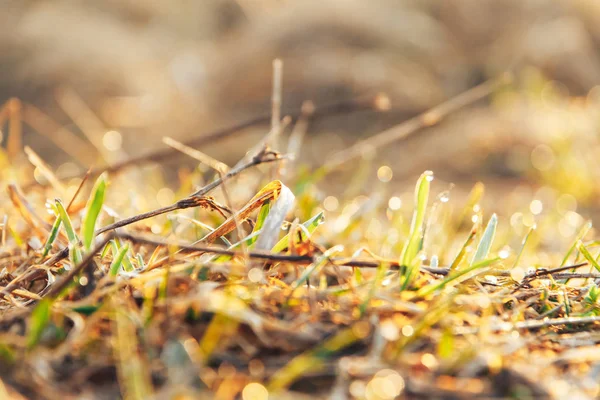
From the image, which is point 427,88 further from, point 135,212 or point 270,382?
point 270,382

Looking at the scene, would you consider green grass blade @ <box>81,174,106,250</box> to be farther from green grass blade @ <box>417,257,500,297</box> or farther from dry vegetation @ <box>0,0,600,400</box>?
green grass blade @ <box>417,257,500,297</box>

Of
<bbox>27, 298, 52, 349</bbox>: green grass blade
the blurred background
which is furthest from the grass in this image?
the blurred background

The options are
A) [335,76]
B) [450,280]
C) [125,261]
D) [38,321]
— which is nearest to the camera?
[38,321]

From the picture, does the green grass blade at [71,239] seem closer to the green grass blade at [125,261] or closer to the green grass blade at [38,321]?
the green grass blade at [125,261]

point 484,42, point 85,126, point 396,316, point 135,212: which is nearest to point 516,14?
point 484,42

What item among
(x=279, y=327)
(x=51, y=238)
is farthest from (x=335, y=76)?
(x=279, y=327)

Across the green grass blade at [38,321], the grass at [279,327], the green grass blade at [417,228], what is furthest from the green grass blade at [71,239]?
the green grass blade at [417,228]

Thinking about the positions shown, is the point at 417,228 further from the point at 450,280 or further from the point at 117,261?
the point at 117,261

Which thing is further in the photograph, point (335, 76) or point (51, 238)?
point (335, 76)
